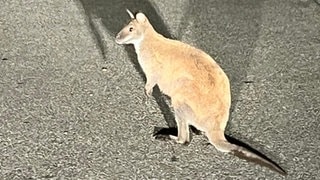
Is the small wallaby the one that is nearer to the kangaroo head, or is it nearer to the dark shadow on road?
the kangaroo head

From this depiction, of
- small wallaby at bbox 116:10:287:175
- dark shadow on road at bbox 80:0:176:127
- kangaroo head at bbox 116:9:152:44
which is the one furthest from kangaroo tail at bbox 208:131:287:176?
dark shadow on road at bbox 80:0:176:127

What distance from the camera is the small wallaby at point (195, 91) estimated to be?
2547 mm

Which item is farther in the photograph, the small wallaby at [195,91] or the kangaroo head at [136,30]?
the kangaroo head at [136,30]

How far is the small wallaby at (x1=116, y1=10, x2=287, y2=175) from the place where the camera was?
8.36ft

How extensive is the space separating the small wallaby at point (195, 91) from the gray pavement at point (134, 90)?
0.10 m

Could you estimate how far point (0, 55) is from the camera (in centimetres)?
348

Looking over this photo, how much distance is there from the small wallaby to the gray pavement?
0.34ft

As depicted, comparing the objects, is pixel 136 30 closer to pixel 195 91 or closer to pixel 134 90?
pixel 134 90

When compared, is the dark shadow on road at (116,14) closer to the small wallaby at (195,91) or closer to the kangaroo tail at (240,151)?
A: the small wallaby at (195,91)

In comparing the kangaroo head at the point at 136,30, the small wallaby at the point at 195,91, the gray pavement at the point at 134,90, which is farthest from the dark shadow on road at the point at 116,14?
the small wallaby at the point at 195,91

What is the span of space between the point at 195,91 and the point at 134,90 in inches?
26.1

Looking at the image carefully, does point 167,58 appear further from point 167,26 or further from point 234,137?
point 167,26

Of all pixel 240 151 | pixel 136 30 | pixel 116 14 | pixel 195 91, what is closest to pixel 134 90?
pixel 136 30

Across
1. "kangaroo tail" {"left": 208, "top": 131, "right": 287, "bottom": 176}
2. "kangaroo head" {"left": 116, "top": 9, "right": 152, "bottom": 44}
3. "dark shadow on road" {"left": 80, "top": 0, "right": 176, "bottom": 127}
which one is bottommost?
"kangaroo tail" {"left": 208, "top": 131, "right": 287, "bottom": 176}
